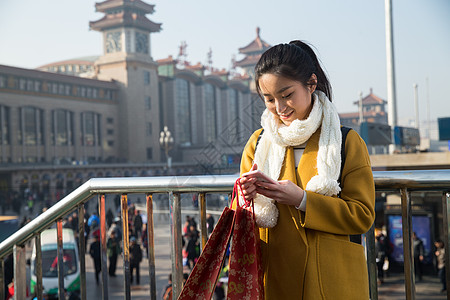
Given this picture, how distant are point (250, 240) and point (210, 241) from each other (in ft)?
0.42

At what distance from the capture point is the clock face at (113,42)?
50.0 m

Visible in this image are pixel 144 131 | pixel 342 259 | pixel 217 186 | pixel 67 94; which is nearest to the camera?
pixel 342 259

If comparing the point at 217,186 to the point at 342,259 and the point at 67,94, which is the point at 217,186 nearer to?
the point at 342,259

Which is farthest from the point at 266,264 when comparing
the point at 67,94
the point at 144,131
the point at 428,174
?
the point at 144,131

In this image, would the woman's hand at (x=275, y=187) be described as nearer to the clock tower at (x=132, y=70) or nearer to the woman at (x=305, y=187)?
the woman at (x=305, y=187)

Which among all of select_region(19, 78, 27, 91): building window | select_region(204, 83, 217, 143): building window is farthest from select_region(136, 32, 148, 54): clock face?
select_region(19, 78, 27, 91): building window

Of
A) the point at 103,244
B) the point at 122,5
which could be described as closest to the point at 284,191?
the point at 103,244

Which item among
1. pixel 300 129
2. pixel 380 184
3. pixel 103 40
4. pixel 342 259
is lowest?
pixel 342 259

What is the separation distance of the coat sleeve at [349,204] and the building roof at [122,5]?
52.7 meters

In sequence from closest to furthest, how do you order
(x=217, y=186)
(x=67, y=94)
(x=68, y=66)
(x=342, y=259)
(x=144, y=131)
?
1. (x=342, y=259)
2. (x=217, y=186)
3. (x=67, y=94)
4. (x=144, y=131)
5. (x=68, y=66)

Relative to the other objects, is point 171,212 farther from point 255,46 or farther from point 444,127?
point 255,46

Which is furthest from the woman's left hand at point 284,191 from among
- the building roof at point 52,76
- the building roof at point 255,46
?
the building roof at point 255,46

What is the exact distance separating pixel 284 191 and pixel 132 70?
4796cm

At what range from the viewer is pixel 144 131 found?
160ft
